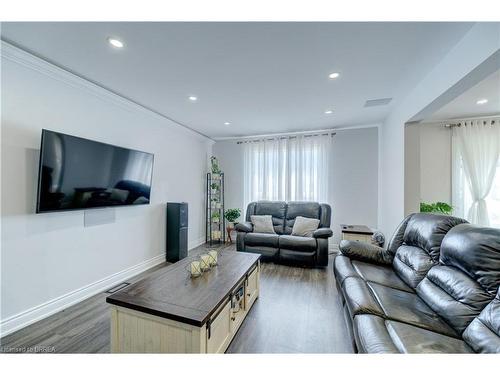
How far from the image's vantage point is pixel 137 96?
277 cm

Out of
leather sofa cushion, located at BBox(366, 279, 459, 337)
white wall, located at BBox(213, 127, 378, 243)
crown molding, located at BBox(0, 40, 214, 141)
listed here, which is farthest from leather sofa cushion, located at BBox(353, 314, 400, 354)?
crown molding, located at BBox(0, 40, 214, 141)

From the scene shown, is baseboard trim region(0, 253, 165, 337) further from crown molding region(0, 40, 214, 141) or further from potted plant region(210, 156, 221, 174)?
potted plant region(210, 156, 221, 174)

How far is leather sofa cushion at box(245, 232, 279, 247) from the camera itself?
3545 millimetres

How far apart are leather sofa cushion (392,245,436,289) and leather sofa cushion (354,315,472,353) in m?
0.68

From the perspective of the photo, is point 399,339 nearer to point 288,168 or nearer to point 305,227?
point 305,227

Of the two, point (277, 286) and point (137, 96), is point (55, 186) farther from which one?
point (277, 286)

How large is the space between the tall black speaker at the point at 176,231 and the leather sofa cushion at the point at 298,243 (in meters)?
1.70

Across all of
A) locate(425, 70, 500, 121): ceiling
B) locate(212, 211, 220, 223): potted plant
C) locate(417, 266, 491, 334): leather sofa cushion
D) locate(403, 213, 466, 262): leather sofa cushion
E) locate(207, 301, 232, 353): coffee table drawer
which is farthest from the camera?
locate(212, 211, 220, 223): potted plant

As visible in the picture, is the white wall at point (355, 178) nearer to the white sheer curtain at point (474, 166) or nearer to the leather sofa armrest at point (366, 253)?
the white sheer curtain at point (474, 166)

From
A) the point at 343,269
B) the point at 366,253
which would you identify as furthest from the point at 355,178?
the point at 343,269

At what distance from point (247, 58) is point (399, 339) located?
2344 mm
